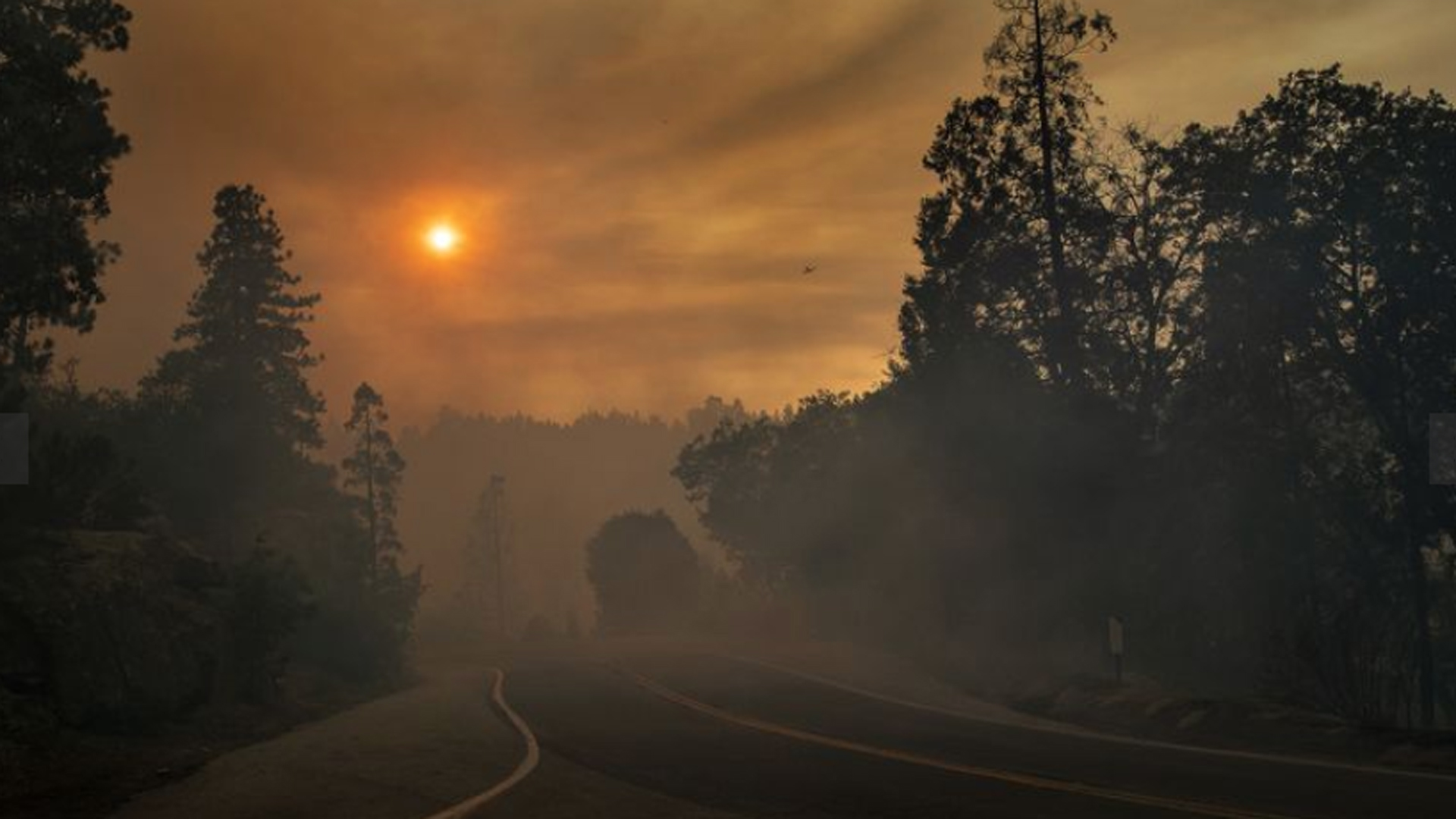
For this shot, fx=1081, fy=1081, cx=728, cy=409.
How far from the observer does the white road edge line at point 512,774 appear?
10422mm

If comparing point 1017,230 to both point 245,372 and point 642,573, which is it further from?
point 642,573


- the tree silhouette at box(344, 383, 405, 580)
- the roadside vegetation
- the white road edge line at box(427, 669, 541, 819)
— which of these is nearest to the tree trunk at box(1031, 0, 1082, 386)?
the white road edge line at box(427, 669, 541, 819)

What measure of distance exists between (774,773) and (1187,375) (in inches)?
971

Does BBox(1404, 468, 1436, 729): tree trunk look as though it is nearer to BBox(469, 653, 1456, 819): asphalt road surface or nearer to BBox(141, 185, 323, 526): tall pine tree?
BBox(469, 653, 1456, 819): asphalt road surface

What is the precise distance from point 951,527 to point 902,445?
549 centimetres

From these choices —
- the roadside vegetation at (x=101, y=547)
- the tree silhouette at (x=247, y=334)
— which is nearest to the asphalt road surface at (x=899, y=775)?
the roadside vegetation at (x=101, y=547)

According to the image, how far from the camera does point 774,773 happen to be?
12211 millimetres

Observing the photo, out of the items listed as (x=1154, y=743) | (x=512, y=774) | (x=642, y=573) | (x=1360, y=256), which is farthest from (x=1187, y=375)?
(x=642, y=573)

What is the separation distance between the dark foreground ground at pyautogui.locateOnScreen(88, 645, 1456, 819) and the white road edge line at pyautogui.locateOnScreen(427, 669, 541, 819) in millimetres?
128

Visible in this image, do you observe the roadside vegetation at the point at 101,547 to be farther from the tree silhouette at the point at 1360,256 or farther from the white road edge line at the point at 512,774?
the tree silhouette at the point at 1360,256

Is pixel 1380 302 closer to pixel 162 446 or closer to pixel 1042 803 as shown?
pixel 1042 803

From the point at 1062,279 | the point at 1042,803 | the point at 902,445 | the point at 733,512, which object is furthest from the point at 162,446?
the point at 733,512

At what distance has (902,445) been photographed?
3969 centimetres

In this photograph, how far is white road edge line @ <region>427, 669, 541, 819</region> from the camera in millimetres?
10422
